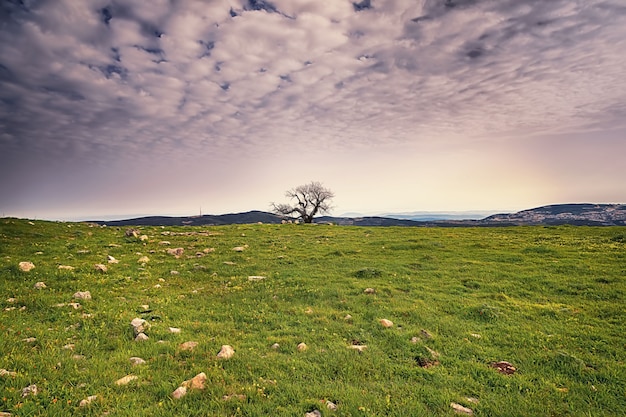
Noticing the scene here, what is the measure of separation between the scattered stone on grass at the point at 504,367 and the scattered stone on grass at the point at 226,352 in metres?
7.40

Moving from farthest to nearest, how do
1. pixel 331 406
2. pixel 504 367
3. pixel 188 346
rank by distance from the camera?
pixel 188 346 → pixel 504 367 → pixel 331 406

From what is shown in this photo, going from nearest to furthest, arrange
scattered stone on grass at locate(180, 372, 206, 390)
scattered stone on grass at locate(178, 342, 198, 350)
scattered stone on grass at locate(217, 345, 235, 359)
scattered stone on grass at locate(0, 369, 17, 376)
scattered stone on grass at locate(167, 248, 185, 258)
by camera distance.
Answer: scattered stone on grass at locate(0, 369, 17, 376) → scattered stone on grass at locate(180, 372, 206, 390) → scattered stone on grass at locate(217, 345, 235, 359) → scattered stone on grass at locate(178, 342, 198, 350) → scattered stone on grass at locate(167, 248, 185, 258)

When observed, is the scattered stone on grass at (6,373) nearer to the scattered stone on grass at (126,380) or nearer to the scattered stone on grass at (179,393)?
the scattered stone on grass at (126,380)

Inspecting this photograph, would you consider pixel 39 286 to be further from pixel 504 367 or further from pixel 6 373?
pixel 504 367

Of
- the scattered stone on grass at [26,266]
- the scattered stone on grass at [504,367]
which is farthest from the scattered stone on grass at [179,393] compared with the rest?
the scattered stone on grass at [26,266]

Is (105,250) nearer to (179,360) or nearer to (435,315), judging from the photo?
(179,360)

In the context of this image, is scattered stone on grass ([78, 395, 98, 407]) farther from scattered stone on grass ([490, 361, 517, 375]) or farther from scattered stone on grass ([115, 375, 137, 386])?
scattered stone on grass ([490, 361, 517, 375])

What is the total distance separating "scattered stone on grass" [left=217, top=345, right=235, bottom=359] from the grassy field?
16 centimetres

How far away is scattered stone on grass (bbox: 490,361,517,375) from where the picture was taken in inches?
362

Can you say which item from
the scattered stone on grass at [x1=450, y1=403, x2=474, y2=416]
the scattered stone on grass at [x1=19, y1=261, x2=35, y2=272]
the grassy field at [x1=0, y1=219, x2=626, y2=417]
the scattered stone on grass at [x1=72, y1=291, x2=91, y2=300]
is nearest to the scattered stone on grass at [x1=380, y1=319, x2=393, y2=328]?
the grassy field at [x1=0, y1=219, x2=626, y2=417]

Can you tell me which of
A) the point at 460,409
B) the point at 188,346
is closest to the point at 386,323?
the point at 460,409

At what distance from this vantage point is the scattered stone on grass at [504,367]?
362 inches

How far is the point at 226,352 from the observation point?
9555mm

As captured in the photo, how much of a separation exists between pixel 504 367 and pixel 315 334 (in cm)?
563
